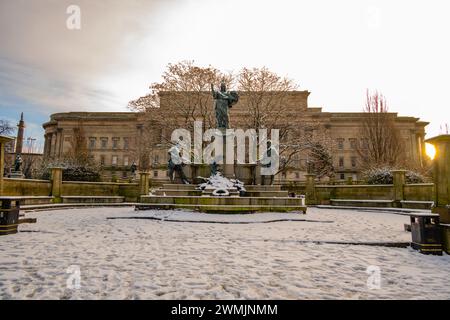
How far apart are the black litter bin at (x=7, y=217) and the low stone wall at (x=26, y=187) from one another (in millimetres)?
8538

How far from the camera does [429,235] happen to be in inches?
220

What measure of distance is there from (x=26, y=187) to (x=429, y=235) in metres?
18.3

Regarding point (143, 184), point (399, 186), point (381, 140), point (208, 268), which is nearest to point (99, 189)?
point (143, 184)

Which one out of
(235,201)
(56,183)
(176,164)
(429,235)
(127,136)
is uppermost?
(127,136)

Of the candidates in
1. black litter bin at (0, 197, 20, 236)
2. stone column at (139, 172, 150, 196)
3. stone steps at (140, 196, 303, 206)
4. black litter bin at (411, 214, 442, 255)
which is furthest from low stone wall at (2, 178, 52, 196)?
black litter bin at (411, 214, 442, 255)

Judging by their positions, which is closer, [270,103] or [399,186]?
[399,186]

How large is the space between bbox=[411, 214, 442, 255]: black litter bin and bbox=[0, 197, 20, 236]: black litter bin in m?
9.55

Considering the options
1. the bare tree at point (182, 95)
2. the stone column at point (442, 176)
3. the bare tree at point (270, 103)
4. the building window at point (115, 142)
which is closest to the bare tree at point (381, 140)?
the bare tree at point (270, 103)

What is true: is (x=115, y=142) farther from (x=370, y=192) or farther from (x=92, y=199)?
(x=370, y=192)

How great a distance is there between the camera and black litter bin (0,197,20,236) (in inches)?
274

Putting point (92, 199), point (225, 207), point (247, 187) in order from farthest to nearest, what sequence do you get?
point (92, 199), point (247, 187), point (225, 207)

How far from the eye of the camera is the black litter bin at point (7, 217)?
6.95 metres

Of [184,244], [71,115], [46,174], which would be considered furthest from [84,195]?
[71,115]

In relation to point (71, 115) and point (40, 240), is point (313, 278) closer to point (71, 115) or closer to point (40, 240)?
point (40, 240)
